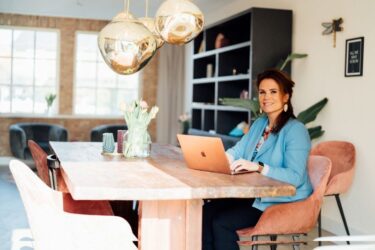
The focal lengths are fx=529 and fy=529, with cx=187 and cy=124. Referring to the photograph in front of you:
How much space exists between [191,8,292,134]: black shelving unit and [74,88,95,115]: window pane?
104 inches

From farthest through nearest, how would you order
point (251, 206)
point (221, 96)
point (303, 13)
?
1. point (221, 96)
2. point (303, 13)
3. point (251, 206)

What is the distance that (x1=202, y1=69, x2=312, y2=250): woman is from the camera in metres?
2.71

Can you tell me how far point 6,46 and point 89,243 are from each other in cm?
768

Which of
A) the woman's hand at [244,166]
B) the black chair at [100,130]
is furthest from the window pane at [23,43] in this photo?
the woman's hand at [244,166]

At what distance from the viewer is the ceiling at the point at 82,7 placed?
24.5 feet

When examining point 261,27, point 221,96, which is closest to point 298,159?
point 261,27

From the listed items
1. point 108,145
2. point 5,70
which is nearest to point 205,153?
point 108,145

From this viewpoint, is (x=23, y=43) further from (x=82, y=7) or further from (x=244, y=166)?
(x=244, y=166)

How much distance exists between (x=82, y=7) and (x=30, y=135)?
2288 millimetres

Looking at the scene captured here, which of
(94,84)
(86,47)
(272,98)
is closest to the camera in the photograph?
(272,98)

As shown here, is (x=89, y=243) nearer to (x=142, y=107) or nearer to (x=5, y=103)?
(x=142, y=107)

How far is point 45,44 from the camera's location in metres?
9.33

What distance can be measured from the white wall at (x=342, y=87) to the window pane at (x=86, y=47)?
4816 millimetres

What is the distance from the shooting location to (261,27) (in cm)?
551
